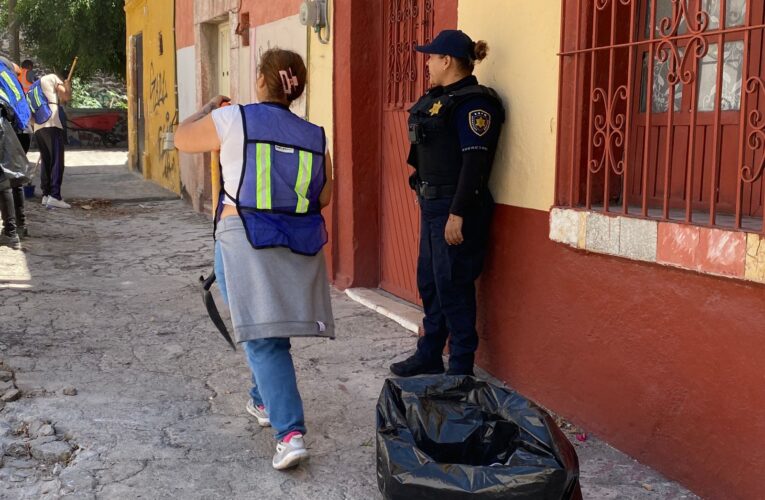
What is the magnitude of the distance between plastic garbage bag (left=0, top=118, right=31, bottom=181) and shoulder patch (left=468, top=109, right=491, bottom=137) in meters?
5.11

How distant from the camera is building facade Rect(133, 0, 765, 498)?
3.12 meters

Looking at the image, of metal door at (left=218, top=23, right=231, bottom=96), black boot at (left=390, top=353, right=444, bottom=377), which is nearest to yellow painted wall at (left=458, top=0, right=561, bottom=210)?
black boot at (left=390, top=353, right=444, bottom=377)

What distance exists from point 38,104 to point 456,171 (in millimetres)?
7765

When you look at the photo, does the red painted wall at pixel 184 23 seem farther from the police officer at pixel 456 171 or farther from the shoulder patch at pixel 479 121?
the shoulder patch at pixel 479 121

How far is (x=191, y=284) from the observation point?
7.01 metres

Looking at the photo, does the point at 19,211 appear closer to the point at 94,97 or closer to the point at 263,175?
the point at 263,175

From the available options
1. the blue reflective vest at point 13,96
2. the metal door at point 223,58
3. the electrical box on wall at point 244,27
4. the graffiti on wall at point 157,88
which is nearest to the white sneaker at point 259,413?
the blue reflective vest at point 13,96

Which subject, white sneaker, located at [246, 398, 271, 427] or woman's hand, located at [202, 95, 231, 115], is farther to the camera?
white sneaker, located at [246, 398, 271, 427]

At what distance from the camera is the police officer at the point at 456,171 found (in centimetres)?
417

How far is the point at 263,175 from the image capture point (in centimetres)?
338

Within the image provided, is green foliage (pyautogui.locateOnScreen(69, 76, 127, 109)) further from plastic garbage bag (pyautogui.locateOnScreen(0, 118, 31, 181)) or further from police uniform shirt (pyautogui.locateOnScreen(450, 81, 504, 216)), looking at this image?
police uniform shirt (pyautogui.locateOnScreen(450, 81, 504, 216))

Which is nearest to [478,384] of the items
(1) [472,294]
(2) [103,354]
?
(1) [472,294]

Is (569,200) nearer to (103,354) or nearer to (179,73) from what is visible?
(103,354)

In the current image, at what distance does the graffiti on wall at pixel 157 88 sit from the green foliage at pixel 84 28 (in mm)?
10517
